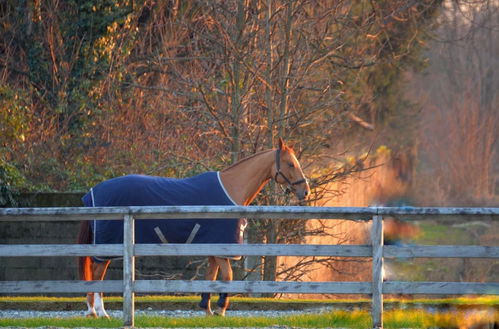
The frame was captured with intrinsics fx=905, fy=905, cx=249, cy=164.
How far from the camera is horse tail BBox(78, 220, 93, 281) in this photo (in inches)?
379

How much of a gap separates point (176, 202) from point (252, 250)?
5.60ft

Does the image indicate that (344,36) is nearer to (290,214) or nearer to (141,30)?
(141,30)

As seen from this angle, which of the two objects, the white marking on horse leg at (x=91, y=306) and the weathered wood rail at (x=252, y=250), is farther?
the white marking on horse leg at (x=91, y=306)

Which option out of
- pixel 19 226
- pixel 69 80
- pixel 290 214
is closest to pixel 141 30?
pixel 69 80

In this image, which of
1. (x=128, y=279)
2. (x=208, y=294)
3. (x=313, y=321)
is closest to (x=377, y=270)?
(x=313, y=321)

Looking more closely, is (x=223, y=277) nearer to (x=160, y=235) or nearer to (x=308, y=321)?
(x=160, y=235)

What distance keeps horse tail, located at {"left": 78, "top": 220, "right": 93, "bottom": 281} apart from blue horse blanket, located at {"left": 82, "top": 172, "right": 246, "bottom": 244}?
0.59ft

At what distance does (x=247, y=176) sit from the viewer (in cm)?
1047

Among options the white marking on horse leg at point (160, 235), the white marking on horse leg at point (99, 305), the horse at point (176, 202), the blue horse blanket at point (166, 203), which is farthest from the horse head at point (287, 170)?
the white marking on horse leg at point (99, 305)

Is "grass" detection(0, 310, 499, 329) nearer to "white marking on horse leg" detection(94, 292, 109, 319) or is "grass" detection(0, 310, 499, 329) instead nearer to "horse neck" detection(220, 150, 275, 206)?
"white marking on horse leg" detection(94, 292, 109, 319)

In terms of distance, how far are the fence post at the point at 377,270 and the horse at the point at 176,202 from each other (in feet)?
5.79

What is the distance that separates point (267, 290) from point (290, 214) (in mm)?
757

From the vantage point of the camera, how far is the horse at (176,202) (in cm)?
969

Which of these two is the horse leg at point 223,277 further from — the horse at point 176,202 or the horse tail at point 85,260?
the horse tail at point 85,260
